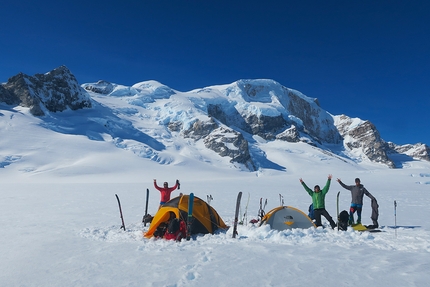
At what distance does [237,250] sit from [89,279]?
331 cm

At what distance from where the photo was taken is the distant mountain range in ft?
292

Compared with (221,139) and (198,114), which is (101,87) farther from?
(221,139)

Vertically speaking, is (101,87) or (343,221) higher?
(101,87)

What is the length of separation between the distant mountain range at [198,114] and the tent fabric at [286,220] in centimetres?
6439

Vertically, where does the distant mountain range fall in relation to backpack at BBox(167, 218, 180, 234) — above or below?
above

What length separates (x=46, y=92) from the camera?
9531 cm

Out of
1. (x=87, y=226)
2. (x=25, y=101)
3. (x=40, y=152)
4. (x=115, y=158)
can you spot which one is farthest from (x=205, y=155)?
(x=87, y=226)

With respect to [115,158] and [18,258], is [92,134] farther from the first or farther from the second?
[18,258]

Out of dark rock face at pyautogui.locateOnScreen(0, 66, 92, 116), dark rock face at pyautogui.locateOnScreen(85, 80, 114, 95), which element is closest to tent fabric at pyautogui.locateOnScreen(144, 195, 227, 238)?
dark rock face at pyautogui.locateOnScreen(0, 66, 92, 116)

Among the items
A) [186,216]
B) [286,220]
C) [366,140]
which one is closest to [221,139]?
[286,220]

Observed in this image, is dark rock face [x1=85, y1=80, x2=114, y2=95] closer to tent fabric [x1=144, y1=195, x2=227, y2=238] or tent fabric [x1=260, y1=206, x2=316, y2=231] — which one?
tent fabric [x1=144, y1=195, x2=227, y2=238]

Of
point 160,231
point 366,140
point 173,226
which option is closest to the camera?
point 173,226

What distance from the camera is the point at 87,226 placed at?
10.5 meters

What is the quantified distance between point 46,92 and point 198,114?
50435 millimetres
